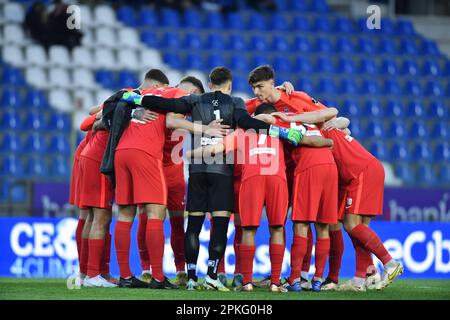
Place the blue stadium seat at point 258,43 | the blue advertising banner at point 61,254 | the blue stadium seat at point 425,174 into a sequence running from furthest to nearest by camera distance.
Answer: the blue stadium seat at point 258,43 → the blue stadium seat at point 425,174 → the blue advertising banner at point 61,254

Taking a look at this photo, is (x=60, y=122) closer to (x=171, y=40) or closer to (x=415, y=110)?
(x=171, y=40)

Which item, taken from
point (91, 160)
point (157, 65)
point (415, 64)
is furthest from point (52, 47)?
point (91, 160)

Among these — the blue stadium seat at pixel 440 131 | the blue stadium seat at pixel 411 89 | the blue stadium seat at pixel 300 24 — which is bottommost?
the blue stadium seat at pixel 440 131

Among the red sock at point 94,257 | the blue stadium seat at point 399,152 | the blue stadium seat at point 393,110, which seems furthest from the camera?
the blue stadium seat at point 393,110

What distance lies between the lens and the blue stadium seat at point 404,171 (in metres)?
17.7

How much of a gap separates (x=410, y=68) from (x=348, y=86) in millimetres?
1640

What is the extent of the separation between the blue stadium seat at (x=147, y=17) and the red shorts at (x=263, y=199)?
35.3 feet

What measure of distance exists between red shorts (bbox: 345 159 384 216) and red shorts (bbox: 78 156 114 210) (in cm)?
240

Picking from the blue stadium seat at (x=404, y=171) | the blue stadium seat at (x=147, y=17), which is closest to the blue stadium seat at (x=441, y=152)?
the blue stadium seat at (x=404, y=171)

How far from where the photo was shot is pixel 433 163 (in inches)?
711

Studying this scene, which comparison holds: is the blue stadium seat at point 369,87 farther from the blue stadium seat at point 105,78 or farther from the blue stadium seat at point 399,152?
the blue stadium seat at point 105,78

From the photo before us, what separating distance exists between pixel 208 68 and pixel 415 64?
4449mm

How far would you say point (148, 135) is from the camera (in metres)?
9.18

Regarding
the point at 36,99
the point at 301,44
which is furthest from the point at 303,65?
the point at 36,99
